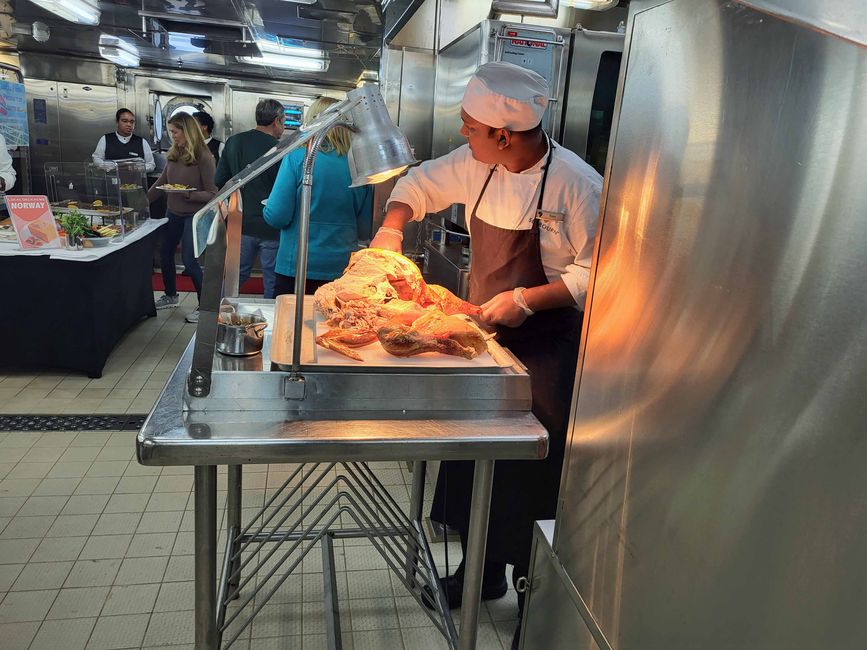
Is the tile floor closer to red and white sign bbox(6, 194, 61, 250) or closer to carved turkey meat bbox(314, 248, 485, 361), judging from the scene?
carved turkey meat bbox(314, 248, 485, 361)

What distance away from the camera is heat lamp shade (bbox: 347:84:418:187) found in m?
1.42

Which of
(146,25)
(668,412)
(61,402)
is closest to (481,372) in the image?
(668,412)

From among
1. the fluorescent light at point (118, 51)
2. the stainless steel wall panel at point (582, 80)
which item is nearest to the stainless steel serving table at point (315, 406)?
the stainless steel wall panel at point (582, 80)

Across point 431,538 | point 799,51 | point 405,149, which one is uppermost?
point 799,51

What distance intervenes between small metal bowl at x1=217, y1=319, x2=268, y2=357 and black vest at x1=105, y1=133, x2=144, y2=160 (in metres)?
6.94

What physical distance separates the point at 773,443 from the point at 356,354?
41.4 inches

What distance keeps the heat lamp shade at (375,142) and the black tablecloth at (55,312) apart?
3.37 meters

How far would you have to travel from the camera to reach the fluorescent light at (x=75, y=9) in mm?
5598

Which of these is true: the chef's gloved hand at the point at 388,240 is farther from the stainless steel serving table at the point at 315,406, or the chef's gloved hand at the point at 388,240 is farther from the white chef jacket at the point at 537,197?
the stainless steel serving table at the point at 315,406

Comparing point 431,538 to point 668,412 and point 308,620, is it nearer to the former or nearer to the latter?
point 308,620

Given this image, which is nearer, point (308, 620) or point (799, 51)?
point (799, 51)

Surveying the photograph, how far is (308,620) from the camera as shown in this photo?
7.55 ft

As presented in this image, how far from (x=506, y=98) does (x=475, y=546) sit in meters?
1.45

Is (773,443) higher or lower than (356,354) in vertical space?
higher
